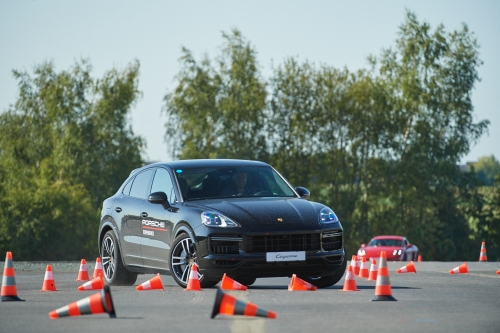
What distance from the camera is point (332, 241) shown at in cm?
1434

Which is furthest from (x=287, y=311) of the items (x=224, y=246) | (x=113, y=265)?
(x=113, y=265)

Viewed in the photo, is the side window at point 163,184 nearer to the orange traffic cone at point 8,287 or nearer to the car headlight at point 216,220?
the car headlight at point 216,220

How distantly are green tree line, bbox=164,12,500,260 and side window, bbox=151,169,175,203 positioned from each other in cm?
5200

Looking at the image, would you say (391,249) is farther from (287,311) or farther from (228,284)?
(287,311)

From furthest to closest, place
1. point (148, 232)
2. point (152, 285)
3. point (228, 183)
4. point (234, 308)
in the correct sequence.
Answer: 1. point (148, 232)
2. point (228, 183)
3. point (152, 285)
4. point (234, 308)

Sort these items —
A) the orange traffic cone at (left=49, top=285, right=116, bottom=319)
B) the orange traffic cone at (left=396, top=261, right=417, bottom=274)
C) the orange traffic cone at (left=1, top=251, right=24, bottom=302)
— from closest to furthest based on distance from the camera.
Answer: the orange traffic cone at (left=49, top=285, right=116, bottom=319) < the orange traffic cone at (left=1, top=251, right=24, bottom=302) < the orange traffic cone at (left=396, top=261, right=417, bottom=274)

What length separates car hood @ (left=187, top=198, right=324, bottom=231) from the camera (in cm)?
1381

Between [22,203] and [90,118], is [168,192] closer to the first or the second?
[22,203]

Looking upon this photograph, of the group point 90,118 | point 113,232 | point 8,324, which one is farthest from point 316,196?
point 8,324

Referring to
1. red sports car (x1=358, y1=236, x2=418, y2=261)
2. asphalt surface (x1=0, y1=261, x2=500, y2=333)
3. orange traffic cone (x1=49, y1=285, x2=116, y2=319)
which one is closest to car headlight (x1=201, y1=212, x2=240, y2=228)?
asphalt surface (x1=0, y1=261, x2=500, y2=333)

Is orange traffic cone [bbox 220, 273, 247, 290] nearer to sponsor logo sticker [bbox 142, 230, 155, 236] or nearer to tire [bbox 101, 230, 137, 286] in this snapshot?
sponsor logo sticker [bbox 142, 230, 155, 236]

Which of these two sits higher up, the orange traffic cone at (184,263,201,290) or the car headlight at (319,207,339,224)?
the car headlight at (319,207,339,224)

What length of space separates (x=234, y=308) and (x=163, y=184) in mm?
6179

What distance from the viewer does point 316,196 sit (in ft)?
236
